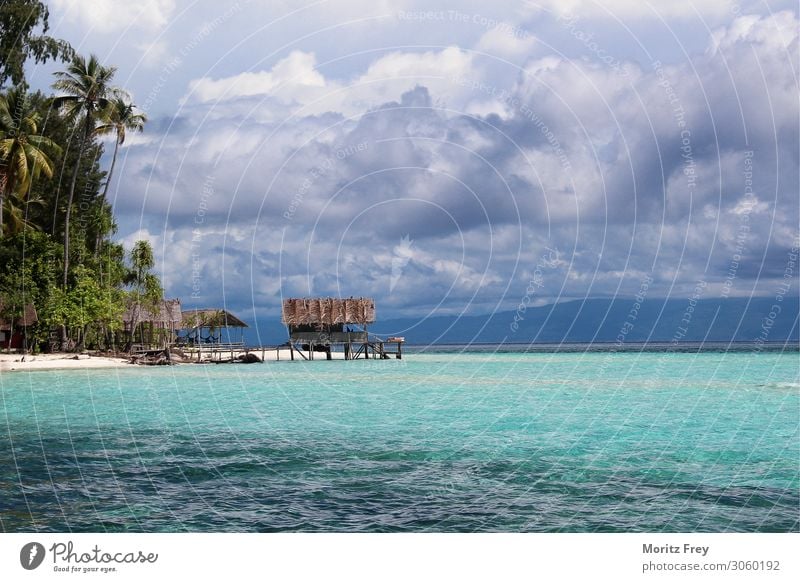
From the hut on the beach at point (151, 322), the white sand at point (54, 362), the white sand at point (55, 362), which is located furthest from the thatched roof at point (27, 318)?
the hut on the beach at point (151, 322)

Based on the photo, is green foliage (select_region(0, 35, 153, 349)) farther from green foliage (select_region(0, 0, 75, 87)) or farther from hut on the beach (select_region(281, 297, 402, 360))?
hut on the beach (select_region(281, 297, 402, 360))

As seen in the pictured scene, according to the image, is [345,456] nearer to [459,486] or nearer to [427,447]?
[427,447]

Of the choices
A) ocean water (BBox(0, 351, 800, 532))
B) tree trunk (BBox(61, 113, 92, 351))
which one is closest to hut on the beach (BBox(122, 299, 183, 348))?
tree trunk (BBox(61, 113, 92, 351))

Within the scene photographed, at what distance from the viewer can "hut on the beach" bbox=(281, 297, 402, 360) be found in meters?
81.6

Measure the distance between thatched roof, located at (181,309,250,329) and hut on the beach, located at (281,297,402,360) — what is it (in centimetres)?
506

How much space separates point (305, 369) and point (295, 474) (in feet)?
161

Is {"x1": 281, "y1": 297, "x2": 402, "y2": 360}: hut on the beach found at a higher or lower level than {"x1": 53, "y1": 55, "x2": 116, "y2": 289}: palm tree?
lower

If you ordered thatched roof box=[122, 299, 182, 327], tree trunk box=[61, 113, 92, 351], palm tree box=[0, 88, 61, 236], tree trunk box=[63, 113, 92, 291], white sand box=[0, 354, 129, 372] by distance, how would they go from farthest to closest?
thatched roof box=[122, 299, 182, 327], tree trunk box=[61, 113, 92, 351], tree trunk box=[63, 113, 92, 291], white sand box=[0, 354, 129, 372], palm tree box=[0, 88, 61, 236]

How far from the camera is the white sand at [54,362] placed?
5033 cm

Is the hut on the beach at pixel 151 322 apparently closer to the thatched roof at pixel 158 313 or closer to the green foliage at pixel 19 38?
the thatched roof at pixel 158 313

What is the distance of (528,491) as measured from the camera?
50.6ft

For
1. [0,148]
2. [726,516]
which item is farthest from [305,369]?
[726,516]

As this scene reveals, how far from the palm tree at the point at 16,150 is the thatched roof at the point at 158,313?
2053 cm

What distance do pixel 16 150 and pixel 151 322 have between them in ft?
100
